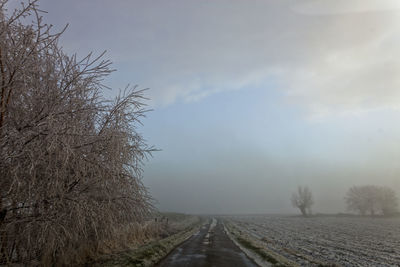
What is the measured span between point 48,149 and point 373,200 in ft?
366

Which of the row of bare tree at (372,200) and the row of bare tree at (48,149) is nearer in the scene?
the row of bare tree at (48,149)

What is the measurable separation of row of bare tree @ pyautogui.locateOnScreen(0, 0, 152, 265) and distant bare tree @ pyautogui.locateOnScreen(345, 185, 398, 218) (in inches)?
4181

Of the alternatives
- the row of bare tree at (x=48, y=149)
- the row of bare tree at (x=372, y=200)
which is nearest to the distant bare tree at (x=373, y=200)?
the row of bare tree at (x=372, y=200)

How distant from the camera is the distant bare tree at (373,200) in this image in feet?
301

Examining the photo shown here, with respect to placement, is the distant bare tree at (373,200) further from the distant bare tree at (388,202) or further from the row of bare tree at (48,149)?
the row of bare tree at (48,149)

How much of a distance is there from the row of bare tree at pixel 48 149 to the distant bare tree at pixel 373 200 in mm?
106186

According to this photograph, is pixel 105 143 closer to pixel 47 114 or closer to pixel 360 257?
pixel 47 114

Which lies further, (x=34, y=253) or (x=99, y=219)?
(x=99, y=219)

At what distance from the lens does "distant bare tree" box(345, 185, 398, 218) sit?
9162 centimetres

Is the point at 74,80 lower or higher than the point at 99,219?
higher

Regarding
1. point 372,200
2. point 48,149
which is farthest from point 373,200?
point 48,149

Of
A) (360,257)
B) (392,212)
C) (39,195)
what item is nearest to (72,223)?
(39,195)

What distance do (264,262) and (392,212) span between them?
97.9 meters

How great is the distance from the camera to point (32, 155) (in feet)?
17.4
